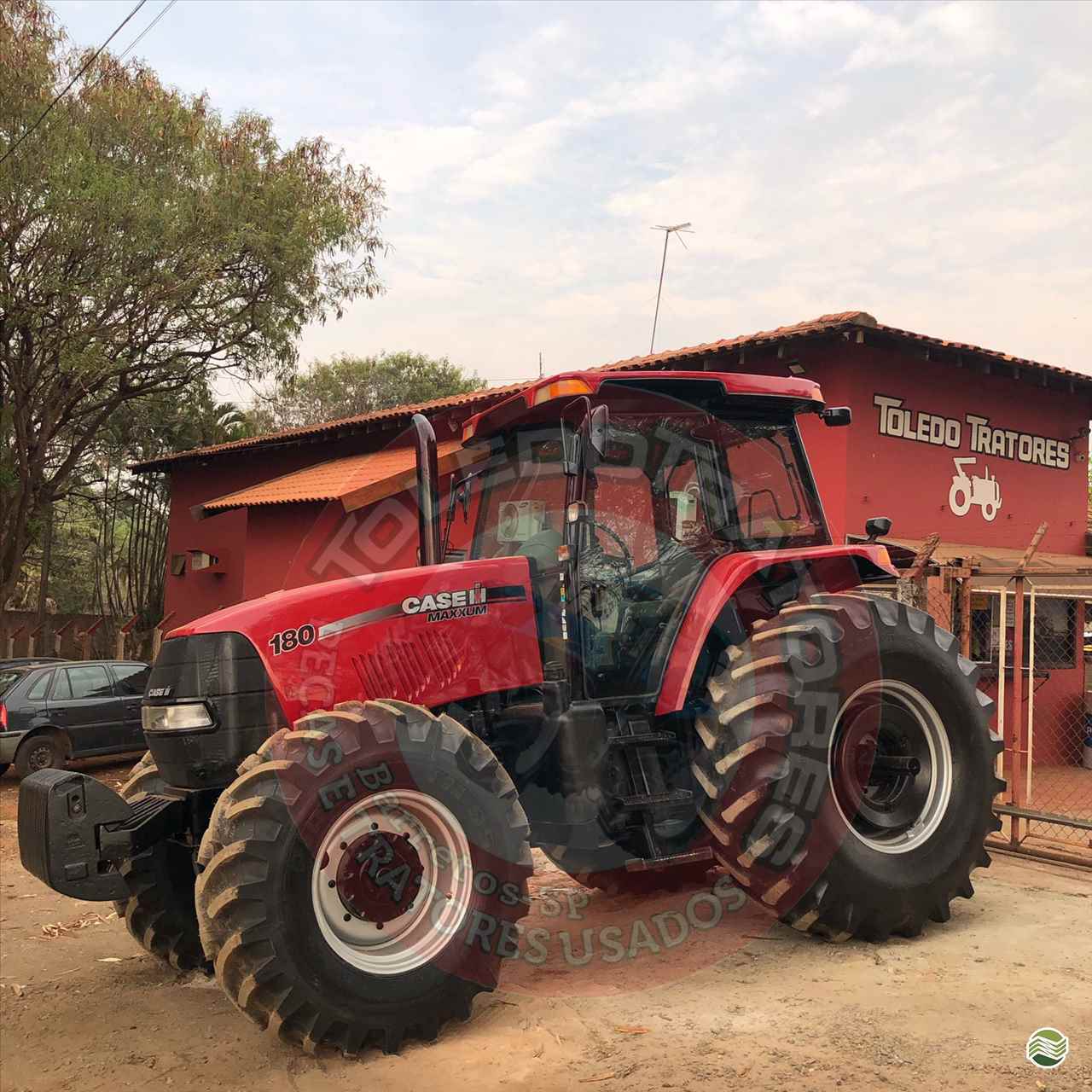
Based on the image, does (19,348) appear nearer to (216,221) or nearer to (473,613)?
(216,221)

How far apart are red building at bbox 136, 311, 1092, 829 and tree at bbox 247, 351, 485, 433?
54.5 ft

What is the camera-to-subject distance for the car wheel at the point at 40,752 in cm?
1141

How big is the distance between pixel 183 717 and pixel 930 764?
137 inches

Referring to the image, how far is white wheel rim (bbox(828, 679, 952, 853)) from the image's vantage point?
4930 millimetres

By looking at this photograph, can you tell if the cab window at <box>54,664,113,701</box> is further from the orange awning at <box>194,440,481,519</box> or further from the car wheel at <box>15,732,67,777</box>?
the orange awning at <box>194,440,481,519</box>

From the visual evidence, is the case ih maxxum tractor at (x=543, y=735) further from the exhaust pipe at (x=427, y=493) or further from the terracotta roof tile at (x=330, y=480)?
the terracotta roof tile at (x=330, y=480)

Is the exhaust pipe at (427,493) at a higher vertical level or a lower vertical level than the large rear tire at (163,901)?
higher

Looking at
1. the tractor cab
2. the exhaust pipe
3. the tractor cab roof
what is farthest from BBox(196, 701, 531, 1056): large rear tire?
the tractor cab roof

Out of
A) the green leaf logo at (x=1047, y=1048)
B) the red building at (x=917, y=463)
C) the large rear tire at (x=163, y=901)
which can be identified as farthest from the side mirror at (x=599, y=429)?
the red building at (x=917, y=463)

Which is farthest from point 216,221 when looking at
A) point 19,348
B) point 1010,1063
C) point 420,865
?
point 1010,1063

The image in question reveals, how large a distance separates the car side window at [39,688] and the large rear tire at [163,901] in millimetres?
7712

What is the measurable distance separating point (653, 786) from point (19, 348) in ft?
53.2

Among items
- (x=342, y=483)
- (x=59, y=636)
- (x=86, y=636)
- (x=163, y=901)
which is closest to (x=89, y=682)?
(x=342, y=483)

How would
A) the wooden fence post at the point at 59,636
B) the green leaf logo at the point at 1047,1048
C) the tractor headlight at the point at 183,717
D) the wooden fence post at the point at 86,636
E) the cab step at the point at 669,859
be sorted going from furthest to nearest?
the wooden fence post at the point at 59,636 → the wooden fence post at the point at 86,636 → the cab step at the point at 669,859 → the tractor headlight at the point at 183,717 → the green leaf logo at the point at 1047,1048
